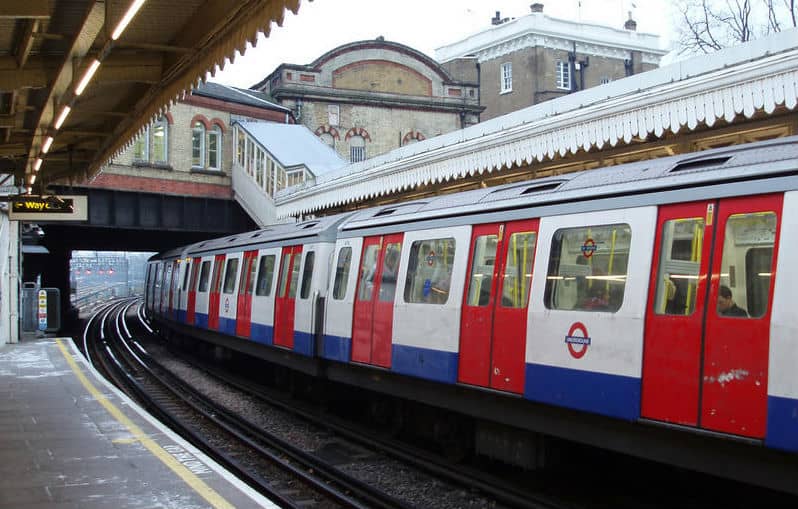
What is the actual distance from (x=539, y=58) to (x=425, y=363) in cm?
4191

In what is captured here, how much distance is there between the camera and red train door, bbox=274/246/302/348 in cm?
1330

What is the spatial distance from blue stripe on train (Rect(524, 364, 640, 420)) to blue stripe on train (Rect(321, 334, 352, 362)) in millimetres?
4091

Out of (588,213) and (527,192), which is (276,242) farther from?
(588,213)

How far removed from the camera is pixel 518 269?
26.2 ft

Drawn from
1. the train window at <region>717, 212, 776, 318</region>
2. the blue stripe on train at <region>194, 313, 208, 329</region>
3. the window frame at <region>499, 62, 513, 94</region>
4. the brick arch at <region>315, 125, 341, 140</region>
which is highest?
the window frame at <region>499, 62, 513, 94</region>

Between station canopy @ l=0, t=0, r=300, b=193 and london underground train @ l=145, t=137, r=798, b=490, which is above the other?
station canopy @ l=0, t=0, r=300, b=193

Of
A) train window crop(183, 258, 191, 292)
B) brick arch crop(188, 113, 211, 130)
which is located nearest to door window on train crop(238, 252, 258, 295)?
train window crop(183, 258, 191, 292)

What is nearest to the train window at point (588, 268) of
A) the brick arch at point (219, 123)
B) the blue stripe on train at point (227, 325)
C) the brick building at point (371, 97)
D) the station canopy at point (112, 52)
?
the station canopy at point (112, 52)

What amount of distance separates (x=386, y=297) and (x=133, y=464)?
3682 mm

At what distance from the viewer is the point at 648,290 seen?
6.52 metres

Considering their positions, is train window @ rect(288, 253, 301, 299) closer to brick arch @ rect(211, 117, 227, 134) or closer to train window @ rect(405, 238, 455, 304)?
train window @ rect(405, 238, 455, 304)

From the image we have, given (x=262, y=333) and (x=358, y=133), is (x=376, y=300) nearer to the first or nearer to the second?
(x=262, y=333)

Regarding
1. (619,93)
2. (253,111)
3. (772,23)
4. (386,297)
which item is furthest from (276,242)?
(772,23)

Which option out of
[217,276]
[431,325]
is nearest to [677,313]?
[431,325]
